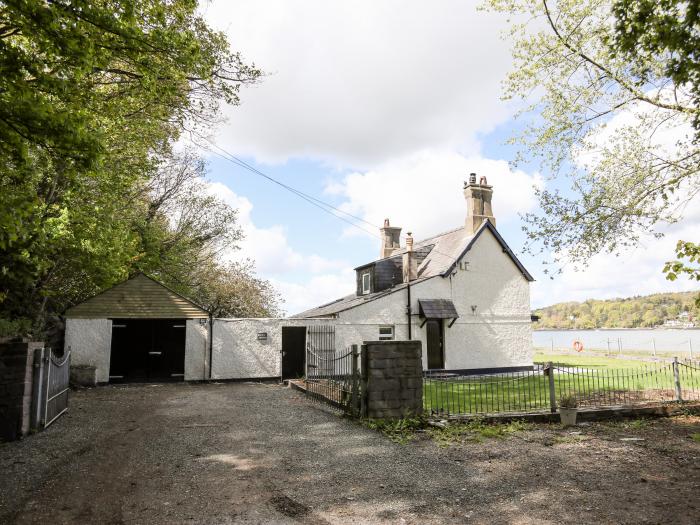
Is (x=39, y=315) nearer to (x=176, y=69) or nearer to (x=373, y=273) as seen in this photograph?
(x=176, y=69)

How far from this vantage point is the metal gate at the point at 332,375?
33.6ft

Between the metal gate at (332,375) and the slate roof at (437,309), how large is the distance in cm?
460

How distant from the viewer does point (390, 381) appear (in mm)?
9766

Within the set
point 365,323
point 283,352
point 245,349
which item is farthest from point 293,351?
point 365,323

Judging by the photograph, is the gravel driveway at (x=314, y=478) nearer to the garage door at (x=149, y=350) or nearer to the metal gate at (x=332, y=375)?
the metal gate at (x=332, y=375)

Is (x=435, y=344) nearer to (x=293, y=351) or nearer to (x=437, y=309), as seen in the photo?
(x=437, y=309)

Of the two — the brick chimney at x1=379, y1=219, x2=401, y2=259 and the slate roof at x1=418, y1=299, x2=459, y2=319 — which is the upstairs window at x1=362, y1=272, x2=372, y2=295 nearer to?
the brick chimney at x1=379, y1=219, x2=401, y2=259

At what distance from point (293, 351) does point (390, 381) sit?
38.3 feet

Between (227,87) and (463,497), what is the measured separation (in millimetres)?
12451

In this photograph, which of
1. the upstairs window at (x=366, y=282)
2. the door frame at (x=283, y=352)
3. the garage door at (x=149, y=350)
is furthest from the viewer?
the upstairs window at (x=366, y=282)

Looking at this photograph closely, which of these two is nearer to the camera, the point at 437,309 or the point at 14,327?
the point at 14,327

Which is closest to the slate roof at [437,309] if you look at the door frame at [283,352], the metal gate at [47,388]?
the door frame at [283,352]

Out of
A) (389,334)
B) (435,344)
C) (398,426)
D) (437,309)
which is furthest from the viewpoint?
(435,344)

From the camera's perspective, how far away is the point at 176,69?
10195 millimetres
